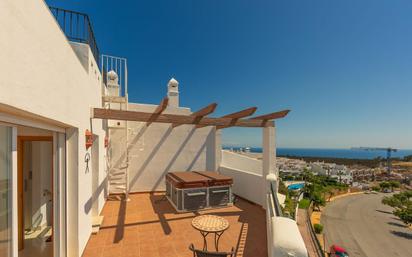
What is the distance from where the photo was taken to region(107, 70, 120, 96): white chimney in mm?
7586

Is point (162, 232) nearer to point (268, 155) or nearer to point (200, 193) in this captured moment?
point (200, 193)

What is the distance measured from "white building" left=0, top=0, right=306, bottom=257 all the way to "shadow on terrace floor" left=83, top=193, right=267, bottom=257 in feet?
1.45

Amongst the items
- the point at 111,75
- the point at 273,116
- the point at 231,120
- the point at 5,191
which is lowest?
the point at 5,191

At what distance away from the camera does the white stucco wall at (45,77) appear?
150cm

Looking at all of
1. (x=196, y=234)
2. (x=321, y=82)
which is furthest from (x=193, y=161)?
(x=321, y=82)

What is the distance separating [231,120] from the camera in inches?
254

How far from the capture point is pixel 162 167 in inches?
348

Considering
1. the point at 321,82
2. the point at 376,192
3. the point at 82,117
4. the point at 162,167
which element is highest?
the point at 321,82

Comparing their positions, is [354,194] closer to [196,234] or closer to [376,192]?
[376,192]

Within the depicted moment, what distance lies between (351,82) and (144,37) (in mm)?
20997

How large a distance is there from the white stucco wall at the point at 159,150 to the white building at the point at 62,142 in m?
0.05

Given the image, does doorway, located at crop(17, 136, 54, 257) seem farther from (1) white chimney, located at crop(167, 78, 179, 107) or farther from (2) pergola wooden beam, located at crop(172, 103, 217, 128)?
(1) white chimney, located at crop(167, 78, 179, 107)

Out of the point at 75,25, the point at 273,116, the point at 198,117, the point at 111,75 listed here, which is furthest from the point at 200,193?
the point at 111,75

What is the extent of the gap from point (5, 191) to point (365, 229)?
3823 cm
